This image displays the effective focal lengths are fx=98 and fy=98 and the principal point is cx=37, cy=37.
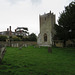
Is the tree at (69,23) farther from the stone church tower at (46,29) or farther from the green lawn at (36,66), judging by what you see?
the stone church tower at (46,29)

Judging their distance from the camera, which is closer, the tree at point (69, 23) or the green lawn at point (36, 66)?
the green lawn at point (36, 66)

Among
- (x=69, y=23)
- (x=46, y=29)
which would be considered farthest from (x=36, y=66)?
(x=46, y=29)

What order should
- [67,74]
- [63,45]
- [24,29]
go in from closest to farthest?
[67,74], [63,45], [24,29]

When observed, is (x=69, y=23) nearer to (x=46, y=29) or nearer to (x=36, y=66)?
(x=36, y=66)

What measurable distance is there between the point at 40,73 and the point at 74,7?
15682mm

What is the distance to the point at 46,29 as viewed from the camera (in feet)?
114

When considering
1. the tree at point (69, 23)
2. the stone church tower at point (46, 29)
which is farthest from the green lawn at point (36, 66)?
the stone church tower at point (46, 29)

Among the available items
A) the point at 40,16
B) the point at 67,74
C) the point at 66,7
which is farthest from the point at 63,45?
the point at 67,74

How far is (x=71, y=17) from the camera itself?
16.9 metres

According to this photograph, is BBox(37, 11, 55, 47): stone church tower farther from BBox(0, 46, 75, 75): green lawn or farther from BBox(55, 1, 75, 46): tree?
BBox(0, 46, 75, 75): green lawn

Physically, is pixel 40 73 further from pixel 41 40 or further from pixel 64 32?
pixel 41 40

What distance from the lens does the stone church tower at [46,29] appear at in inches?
1318

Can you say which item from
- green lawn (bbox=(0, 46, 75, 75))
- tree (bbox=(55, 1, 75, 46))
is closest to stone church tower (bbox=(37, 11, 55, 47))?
tree (bbox=(55, 1, 75, 46))

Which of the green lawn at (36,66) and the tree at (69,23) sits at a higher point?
the tree at (69,23)
